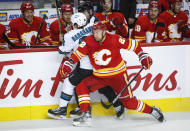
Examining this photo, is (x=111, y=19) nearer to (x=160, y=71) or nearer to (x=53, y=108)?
(x=160, y=71)

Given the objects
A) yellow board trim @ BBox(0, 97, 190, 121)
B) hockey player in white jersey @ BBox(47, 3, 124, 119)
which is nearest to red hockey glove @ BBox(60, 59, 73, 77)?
hockey player in white jersey @ BBox(47, 3, 124, 119)

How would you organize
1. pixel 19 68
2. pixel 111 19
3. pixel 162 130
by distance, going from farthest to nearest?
pixel 111 19, pixel 19 68, pixel 162 130

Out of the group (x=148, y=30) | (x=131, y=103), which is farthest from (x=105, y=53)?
(x=148, y=30)

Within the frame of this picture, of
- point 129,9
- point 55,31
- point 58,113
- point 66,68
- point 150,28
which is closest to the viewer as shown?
point 66,68

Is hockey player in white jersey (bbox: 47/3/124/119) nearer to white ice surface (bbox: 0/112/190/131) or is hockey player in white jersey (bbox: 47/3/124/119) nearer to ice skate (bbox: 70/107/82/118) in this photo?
ice skate (bbox: 70/107/82/118)

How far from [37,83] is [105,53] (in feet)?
2.76

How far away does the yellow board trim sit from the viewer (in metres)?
3.99

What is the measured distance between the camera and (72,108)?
Result: 13.4 feet

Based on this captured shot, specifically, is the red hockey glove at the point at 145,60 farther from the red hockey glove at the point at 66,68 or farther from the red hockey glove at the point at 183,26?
the red hockey glove at the point at 183,26

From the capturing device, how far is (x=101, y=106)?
4.09 m

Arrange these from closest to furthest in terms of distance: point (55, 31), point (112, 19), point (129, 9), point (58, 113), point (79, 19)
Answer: point (79, 19)
point (58, 113)
point (112, 19)
point (55, 31)
point (129, 9)

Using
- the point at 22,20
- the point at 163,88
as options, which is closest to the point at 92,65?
the point at 163,88

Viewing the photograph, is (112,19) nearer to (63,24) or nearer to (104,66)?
(63,24)

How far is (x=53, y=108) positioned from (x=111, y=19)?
1.37 m
